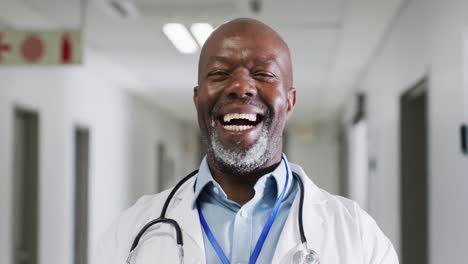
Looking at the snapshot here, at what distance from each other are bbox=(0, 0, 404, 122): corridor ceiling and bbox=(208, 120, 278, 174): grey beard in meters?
2.41

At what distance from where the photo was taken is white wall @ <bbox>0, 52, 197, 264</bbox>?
362 centimetres

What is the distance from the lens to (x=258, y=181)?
116cm

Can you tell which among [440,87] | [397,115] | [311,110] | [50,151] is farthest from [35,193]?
[311,110]

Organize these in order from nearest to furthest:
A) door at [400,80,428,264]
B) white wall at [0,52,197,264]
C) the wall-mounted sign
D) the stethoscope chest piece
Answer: the stethoscope chest piece → the wall-mounted sign → door at [400,80,428,264] → white wall at [0,52,197,264]

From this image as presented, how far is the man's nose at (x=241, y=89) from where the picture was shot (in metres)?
1.11

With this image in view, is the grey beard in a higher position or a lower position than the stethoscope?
higher

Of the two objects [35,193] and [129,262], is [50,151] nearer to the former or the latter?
[35,193]

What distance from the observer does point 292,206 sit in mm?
1197

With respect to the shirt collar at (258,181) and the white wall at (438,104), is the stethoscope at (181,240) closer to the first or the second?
the shirt collar at (258,181)

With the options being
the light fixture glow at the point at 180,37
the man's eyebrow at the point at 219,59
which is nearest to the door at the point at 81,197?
the light fixture glow at the point at 180,37

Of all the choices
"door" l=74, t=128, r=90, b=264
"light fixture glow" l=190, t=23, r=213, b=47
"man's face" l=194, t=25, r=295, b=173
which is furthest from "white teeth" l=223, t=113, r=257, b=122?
"door" l=74, t=128, r=90, b=264

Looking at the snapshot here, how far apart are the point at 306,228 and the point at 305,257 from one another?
74mm

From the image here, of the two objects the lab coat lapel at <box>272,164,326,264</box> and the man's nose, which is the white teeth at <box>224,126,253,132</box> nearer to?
the man's nose

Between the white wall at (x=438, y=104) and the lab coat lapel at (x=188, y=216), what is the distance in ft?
4.23
